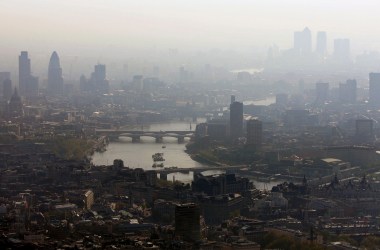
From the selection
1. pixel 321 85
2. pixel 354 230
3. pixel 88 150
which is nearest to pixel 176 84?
pixel 321 85

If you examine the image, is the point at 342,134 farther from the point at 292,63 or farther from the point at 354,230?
the point at 292,63

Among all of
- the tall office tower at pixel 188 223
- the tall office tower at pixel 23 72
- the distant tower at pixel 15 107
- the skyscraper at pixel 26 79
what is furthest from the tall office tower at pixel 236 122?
the tall office tower at pixel 23 72

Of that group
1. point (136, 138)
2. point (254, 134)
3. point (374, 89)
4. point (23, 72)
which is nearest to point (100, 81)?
point (23, 72)

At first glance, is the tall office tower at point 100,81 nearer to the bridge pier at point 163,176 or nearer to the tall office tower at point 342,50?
the tall office tower at point 342,50

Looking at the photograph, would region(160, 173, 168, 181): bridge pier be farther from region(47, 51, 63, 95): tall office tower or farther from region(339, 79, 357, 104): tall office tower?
region(47, 51, 63, 95): tall office tower

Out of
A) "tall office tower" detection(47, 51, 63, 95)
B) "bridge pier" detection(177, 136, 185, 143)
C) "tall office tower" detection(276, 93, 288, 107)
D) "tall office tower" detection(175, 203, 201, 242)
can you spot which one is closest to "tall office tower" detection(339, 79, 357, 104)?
"tall office tower" detection(276, 93, 288, 107)
